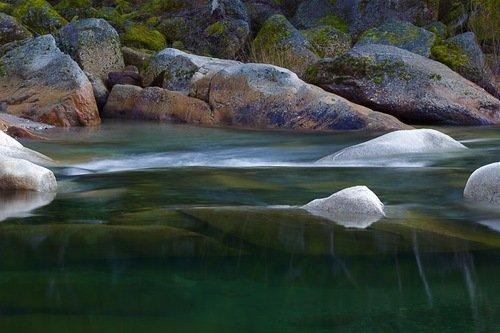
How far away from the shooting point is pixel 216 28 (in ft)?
64.3

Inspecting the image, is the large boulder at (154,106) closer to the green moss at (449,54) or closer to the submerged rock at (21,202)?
the green moss at (449,54)

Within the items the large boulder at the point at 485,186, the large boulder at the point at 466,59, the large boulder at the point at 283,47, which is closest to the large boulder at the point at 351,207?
the large boulder at the point at 485,186

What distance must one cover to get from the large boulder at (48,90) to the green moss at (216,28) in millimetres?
6023

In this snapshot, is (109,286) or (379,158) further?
(379,158)

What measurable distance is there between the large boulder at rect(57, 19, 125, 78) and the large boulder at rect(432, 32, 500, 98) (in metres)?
6.07

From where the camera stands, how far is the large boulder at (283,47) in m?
16.5

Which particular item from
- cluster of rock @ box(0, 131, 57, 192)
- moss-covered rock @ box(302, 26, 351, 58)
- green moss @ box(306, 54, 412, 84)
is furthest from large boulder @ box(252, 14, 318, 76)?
cluster of rock @ box(0, 131, 57, 192)

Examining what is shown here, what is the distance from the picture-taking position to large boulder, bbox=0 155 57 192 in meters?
6.30

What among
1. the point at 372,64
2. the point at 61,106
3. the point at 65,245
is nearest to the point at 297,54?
the point at 372,64

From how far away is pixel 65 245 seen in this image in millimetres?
4523

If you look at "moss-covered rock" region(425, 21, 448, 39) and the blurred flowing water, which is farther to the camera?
"moss-covered rock" region(425, 21, 448, 39)

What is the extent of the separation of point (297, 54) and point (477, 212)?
11489 mm

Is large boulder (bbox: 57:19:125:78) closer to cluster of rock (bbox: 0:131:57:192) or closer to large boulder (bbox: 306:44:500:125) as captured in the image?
large boulder (bbox: 306:44:500:125)

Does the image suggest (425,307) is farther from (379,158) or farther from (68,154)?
(68,154)
